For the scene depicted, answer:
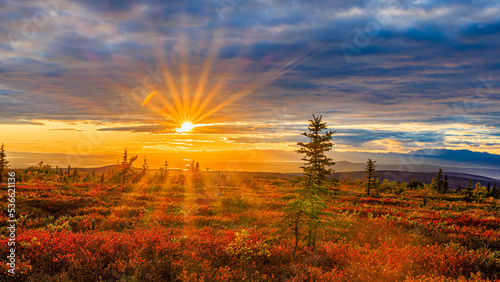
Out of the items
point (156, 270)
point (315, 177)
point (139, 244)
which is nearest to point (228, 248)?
point (156, 270)

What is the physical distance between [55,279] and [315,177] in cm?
797

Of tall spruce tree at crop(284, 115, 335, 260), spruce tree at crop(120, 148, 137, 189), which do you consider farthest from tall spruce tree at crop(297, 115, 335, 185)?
spruce tree at crop(120, 148, 137, 189)

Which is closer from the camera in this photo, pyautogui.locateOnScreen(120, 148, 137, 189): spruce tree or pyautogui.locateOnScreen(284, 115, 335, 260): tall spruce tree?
pyautogui.locateOnScreen(284, 115, 335, 260): tall spruce tree

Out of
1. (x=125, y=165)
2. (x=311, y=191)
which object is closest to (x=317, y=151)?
(x=311, y=191)

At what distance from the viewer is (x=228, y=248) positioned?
30.9 feet

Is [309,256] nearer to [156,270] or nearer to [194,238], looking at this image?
[194,238]

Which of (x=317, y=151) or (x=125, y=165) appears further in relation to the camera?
(x=125, y=165)

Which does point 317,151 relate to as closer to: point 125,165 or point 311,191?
point 311,191

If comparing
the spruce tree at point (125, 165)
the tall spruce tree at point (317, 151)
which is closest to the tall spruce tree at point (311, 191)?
the tall spruce tree at point (317, 151)

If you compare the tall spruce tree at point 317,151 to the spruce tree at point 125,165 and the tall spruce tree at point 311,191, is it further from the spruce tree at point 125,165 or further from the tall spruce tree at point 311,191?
the spruce tree at point 125,165

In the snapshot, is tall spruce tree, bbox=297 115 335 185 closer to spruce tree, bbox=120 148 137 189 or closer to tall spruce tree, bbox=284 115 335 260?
tall spruce tree, bbox=284 115 335 260

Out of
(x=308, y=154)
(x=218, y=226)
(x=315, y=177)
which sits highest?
(x=308, y=154)

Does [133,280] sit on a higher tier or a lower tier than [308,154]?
lower

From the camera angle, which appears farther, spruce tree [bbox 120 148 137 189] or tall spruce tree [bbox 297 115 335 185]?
spruce tree [bbox 120 148 137 189]
